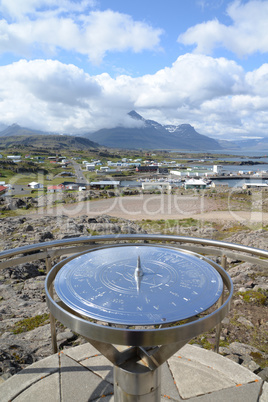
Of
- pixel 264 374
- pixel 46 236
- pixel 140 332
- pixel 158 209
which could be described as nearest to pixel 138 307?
pixel 140 332

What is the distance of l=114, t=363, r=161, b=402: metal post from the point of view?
2002 millimetres

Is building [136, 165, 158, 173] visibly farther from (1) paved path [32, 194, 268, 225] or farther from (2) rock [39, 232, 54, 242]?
(2) rock [39, 232, 54, 242]

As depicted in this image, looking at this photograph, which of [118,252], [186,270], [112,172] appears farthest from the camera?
[112,172]

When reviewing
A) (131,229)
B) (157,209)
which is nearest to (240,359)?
(131,229)

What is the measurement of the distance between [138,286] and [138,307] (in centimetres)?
34

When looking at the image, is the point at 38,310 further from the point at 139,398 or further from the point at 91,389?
the point at 139,398

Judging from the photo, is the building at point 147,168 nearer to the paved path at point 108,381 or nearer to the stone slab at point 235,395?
the paved path at point 108,381

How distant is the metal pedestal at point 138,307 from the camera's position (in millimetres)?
1839

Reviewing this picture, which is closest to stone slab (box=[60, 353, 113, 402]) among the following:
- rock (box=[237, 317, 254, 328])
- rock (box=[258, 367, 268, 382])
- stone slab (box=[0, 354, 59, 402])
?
stone slab (box=[0, 354, 59, 402])

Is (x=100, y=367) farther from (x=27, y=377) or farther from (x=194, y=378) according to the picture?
(x=194, y=378)

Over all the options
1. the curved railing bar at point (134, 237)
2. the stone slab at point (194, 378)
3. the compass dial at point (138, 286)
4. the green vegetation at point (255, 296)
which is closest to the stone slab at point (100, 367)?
the stone slab at point (194, 378)

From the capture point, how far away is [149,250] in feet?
10.8

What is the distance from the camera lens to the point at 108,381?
9.68 ft

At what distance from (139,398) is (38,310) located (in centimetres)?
358
